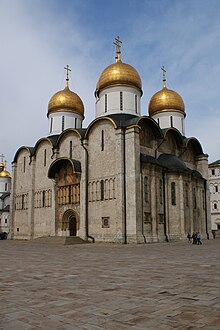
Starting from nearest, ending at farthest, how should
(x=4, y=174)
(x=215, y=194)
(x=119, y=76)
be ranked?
1. (x=119, y=76)
2. (x=215, y=194)
3. (x=4, y=174)

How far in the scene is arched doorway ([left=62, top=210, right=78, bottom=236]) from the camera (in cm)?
2759

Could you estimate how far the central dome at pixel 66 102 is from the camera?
33406 mm

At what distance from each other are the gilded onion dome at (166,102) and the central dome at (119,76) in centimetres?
387

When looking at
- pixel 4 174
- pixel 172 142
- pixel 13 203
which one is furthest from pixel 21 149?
pixel 4 174

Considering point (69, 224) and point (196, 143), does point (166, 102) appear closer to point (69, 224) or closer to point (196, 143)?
point (196, 143)

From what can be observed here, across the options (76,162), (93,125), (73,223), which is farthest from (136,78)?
(73,223)

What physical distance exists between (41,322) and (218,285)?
387 cm

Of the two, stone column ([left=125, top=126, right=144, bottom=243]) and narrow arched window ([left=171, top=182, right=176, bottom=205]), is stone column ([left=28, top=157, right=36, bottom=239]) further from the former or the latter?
narrow arched window ([left=171, top=182, right=176, bottom=205])

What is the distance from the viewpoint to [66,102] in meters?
33.4

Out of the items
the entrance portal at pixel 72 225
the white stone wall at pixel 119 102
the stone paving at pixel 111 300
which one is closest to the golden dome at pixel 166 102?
the white stone wall at pixel 119 102

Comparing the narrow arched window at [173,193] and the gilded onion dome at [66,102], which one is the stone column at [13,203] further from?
the narrow arched window at [173,193]

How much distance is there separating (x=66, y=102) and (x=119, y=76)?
280 inches

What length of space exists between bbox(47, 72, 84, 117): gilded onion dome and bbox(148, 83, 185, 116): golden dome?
7451 millimetres

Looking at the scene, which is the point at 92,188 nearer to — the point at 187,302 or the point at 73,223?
the point at 73,223
